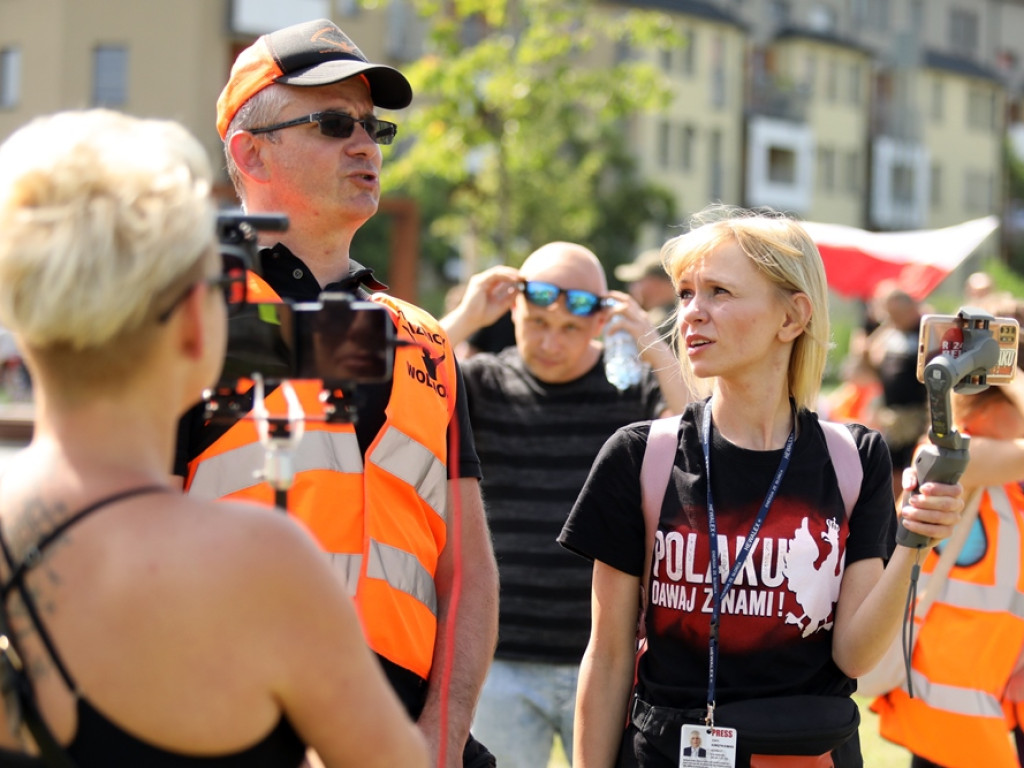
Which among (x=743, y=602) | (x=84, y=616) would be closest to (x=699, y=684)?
(x=743, y=602)

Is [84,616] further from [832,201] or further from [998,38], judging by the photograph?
[998,38]

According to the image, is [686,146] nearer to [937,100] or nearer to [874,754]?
[937,100]

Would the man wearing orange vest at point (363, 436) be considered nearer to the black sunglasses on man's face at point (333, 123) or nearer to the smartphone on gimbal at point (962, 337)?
the black sunglasses on man's face at point (333, 123)

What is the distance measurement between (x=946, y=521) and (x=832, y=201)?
2277 inches

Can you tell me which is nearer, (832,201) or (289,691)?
(289,691)

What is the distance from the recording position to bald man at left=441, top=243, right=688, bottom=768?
456 cm

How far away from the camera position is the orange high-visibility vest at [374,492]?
267 cm

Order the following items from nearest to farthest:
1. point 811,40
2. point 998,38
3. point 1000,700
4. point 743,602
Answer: point 743,602 → point 1000,700 → point 811,40 → point 998,38

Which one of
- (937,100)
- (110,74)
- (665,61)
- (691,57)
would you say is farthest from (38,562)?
(937,100)

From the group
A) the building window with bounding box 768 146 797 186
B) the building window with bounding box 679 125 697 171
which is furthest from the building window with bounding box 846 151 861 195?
the building window with bounding box 679 125 697 171

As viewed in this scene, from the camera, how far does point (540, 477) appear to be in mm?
4699

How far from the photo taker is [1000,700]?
4.33m

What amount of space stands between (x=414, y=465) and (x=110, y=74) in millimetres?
37127

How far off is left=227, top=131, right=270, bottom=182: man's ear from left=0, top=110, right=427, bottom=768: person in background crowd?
48.3 inches
